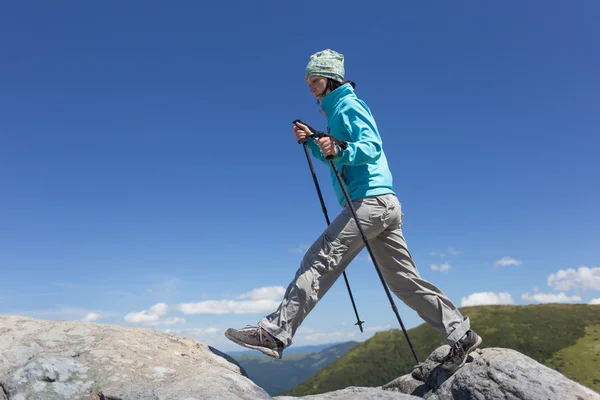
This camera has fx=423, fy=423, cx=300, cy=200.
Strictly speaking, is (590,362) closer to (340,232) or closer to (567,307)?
(567,307)

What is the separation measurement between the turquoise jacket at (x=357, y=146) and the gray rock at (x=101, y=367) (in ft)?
11.8

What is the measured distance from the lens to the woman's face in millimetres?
7684

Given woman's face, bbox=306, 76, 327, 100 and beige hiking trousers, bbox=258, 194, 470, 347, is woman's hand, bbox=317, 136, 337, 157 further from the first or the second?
woman's face, bbox=306, 76, 327, 100

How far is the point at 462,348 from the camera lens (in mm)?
7387

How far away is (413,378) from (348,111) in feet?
18.1

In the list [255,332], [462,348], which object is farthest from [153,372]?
[462,348]

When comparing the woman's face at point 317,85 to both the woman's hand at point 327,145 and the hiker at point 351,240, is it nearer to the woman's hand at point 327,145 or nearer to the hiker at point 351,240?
the hiker at point 351,240

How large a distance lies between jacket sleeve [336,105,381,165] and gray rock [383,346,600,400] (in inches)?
162

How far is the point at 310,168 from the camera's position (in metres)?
7.82

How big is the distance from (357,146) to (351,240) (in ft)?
5.02

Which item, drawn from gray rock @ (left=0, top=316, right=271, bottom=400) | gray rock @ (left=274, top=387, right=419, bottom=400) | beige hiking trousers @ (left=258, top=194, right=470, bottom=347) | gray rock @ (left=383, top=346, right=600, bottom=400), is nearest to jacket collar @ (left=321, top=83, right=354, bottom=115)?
beige hiking trousers @ (left=258, top=194, right=470, bottom=347)

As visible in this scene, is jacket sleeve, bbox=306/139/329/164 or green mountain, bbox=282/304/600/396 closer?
jacket sleeve, bbox=306/139/329/164

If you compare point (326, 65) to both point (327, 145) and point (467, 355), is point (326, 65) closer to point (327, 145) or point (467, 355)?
point (327, 145)

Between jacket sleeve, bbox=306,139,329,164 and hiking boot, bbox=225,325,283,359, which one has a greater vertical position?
jacket sleeve, bbox=306,139,329,164
